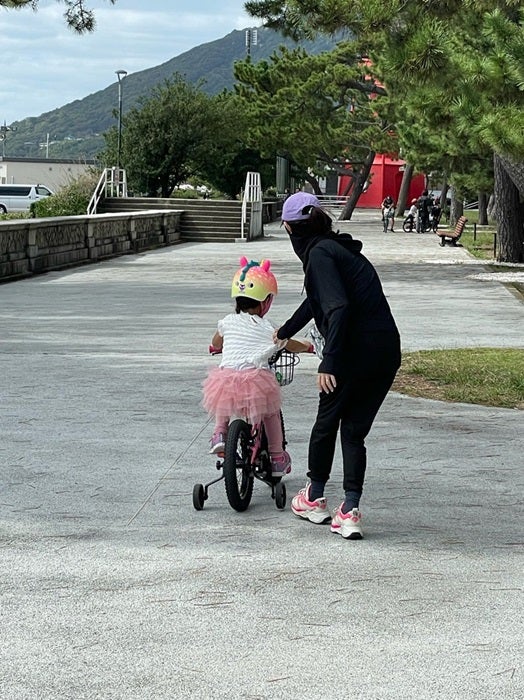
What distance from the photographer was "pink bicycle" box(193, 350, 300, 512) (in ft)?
20.5

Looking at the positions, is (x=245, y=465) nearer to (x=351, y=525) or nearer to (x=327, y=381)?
(x=351, y=525)

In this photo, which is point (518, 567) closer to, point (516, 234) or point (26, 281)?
point (26, 281)

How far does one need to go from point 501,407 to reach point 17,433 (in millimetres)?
3589

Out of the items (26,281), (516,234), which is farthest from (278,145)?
(26,281)

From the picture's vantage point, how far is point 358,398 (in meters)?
6.02

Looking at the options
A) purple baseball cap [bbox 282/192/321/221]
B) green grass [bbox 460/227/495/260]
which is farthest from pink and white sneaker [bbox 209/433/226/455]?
green grass [bbox 460/227/495/260]

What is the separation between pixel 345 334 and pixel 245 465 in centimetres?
97

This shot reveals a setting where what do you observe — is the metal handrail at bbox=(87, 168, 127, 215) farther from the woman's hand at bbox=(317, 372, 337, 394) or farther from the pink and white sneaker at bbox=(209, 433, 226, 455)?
the woman's hand at bbox=(317, 372, 337, 394)

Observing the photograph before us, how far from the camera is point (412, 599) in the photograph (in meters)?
5.04

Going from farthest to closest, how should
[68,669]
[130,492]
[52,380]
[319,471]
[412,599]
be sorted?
[52,380]
[130,492]
[319,471]
[412,599]
[68,669]

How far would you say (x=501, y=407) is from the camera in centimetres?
984

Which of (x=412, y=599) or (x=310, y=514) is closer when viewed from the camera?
(x=412, y=599)

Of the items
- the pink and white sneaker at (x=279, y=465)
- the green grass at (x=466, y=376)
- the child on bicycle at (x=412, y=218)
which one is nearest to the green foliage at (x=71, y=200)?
the child on bicycle at (x=412, y=218)

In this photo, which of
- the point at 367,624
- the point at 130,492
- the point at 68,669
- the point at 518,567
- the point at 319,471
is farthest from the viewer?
the point at 130,492
